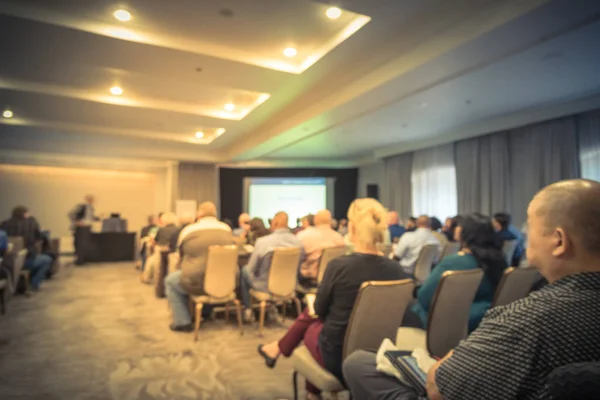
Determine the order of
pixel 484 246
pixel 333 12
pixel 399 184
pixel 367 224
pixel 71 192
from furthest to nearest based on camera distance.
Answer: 1. pixel 71 192
2. pixel 399 184
3. pixel 333 12
4. pixel 484 246
5. pixel 367 224

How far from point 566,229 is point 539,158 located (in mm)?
6976

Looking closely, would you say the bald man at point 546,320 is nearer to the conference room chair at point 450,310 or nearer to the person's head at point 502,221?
the conference room chair at point 450,310

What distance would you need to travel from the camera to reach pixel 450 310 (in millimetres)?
2191

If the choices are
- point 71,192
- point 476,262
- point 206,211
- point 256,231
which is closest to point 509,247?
point 476,262

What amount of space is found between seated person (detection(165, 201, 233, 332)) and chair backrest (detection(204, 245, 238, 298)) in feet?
0.44

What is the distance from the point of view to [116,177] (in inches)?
476

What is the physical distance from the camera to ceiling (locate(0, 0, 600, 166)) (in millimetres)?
3410

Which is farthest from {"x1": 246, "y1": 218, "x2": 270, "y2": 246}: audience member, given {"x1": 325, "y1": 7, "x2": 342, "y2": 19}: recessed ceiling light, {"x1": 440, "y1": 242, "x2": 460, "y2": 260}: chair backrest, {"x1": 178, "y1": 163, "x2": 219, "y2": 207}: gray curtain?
{"x1": 178, "y1": 163, "x2": 219, "y2": 207}: gray curtain

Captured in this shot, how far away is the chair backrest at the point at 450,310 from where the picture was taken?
6.86 feet

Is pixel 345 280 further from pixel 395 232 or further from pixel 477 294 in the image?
pixel 395 232

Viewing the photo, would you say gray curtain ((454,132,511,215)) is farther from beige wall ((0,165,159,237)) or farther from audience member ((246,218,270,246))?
beige wall ((0,165,159,237))

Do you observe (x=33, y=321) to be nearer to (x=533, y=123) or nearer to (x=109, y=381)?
(x=109, y=381)

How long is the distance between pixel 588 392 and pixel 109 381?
296 centimetres

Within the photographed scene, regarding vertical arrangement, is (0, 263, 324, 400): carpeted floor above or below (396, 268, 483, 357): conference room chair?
below
